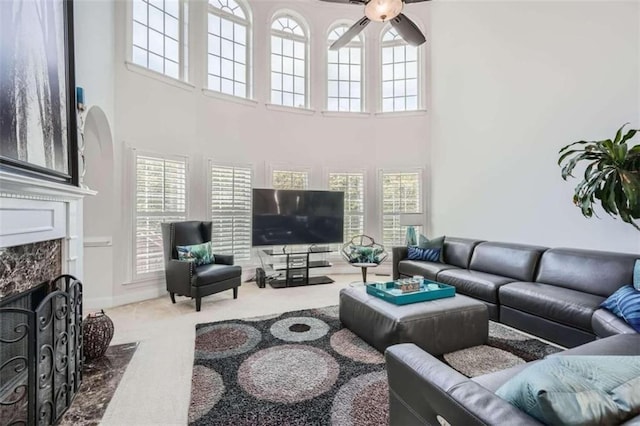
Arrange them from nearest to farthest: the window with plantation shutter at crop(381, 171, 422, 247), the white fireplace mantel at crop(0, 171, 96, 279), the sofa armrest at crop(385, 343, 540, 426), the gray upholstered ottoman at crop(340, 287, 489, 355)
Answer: the sofa armrest at crop(385, 343, 540, 426) < the white fireplace mantel at crop(0, 171, 96, 279) < the gray upholstered ottoman at crop(340, 287, 489, 355) < the window with plantation shutter at crop(381, 171, 422, 247)

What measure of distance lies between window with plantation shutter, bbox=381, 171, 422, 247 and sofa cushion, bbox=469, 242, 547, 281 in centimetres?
191

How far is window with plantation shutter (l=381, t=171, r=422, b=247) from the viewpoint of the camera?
19.9ft

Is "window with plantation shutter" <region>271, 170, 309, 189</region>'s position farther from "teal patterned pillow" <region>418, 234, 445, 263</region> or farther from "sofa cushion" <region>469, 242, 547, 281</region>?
"sofa cushion" <region>469, 242, 547, 281</region>

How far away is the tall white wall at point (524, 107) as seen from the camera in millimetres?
3467

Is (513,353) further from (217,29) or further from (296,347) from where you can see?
(217,29)

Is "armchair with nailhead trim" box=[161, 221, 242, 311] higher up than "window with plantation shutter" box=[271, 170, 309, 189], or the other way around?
"window with plantation shutter" box=[271, 170, 309, 189]

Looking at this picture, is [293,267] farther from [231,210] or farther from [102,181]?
[102,181]

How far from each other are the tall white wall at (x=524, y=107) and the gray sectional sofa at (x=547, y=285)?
0.66m

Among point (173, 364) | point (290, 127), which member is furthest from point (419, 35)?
point (173, 364)

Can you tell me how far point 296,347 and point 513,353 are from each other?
188cm

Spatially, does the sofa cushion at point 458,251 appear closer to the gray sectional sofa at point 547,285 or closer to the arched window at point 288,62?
the gray sectional sofa at point 547,285

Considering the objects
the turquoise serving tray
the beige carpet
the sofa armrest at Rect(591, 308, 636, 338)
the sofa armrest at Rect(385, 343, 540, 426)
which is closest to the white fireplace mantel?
the beige carpet

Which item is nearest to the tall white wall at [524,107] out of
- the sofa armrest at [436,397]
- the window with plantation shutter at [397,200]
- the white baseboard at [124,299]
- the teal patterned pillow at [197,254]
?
the window with plantation shutter at [397,200]

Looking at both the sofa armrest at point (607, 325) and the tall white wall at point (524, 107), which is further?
the tall white wall at point (524, 107)
